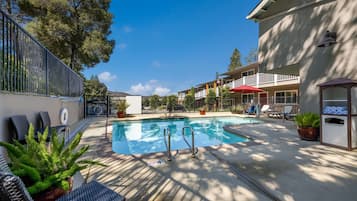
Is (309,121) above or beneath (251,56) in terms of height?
beneath

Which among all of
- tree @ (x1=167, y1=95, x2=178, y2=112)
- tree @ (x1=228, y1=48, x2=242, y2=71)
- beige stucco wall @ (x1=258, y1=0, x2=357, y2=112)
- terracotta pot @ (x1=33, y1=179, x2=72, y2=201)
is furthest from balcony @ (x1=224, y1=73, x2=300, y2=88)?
tree @ (x1=228, y1=48, x2=242, y2=71)

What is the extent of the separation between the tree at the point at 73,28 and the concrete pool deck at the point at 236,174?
10904 millimetres

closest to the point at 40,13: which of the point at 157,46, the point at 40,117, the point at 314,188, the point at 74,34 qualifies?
the point at 74,34

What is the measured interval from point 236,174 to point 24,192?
293cm

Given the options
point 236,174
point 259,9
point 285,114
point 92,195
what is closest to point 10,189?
point 92,195

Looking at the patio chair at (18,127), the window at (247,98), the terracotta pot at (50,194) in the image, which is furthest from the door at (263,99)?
the terracotta pot at (50,194)

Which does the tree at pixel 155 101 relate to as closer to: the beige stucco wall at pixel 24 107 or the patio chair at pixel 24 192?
the beige stucco wall at pixel 24 107

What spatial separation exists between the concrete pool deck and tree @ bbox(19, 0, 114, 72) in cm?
1090

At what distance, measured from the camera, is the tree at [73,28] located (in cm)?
1192

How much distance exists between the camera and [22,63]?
409 cm

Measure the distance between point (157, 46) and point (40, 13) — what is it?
19.1m

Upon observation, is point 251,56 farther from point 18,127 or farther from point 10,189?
point 10,189

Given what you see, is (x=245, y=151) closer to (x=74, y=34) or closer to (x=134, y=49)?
(x=74, y=34)

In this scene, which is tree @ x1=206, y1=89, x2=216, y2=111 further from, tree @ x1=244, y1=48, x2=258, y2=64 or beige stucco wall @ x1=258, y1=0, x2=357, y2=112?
tree @ x1=244, y1=48, x2=258, y2=64
